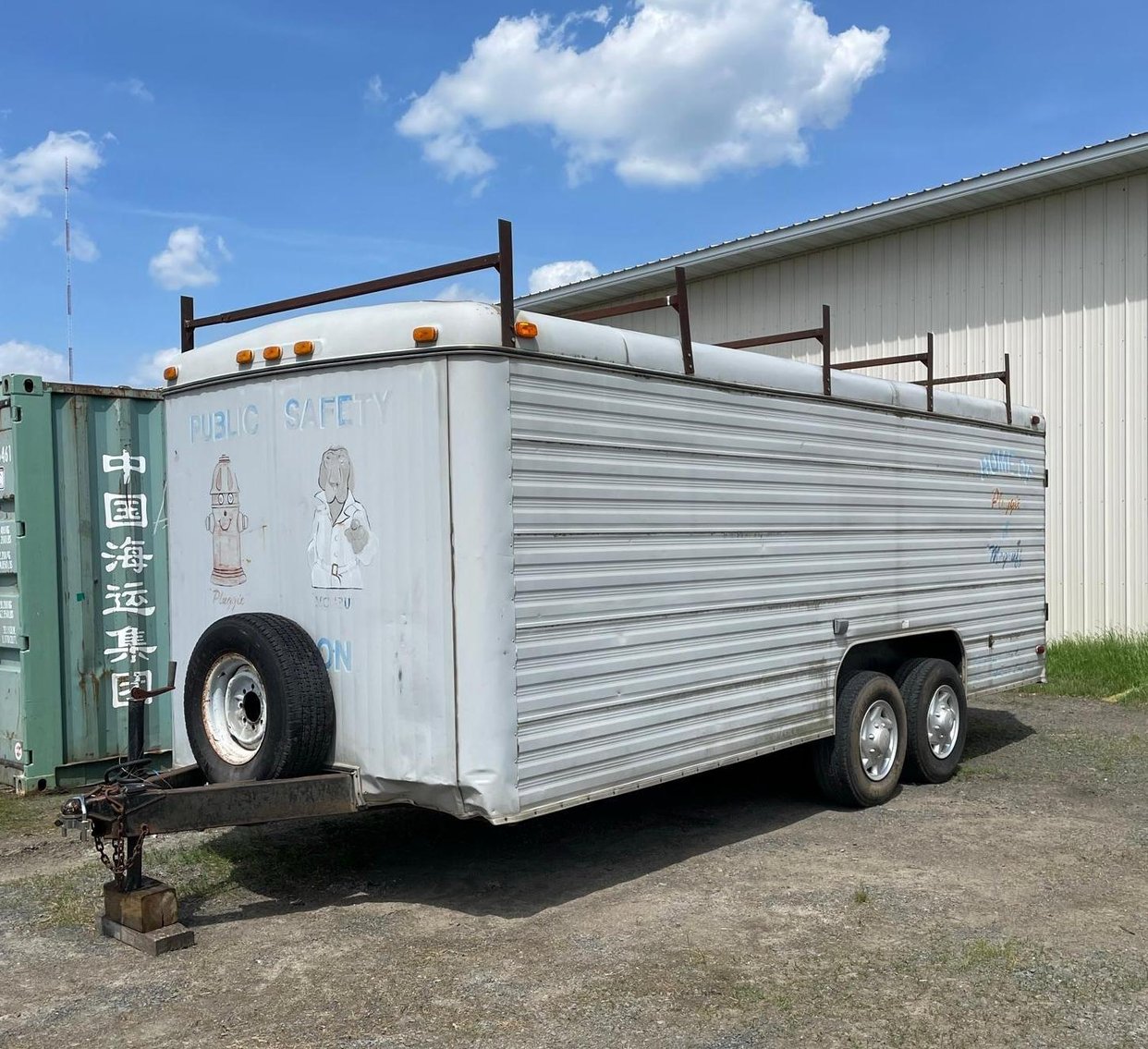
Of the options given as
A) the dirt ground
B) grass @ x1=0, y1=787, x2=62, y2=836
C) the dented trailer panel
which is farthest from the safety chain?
grass @ x1=0, y1=787, x2=62, y2=836

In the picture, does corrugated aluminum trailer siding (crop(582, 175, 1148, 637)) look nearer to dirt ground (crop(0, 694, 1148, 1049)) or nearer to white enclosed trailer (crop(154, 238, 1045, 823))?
dirt ground (crop(0, 694, 1148, 1049))

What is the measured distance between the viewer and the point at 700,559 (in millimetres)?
5949

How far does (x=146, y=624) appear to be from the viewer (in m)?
8.15

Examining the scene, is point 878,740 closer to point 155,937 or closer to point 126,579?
point 155,937

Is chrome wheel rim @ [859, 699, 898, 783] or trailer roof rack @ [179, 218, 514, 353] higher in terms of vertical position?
trailer roof rack @ [179, 218, 514, 353]

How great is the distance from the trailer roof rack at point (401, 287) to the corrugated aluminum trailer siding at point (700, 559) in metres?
0.32

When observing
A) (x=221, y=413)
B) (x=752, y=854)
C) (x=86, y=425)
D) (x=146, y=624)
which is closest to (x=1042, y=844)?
(x=752, y=854)

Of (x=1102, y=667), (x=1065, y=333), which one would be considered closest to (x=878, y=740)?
(x=1102, y=667)

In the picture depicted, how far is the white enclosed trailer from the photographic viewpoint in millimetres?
4973

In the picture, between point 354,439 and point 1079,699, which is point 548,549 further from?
point 1079,699

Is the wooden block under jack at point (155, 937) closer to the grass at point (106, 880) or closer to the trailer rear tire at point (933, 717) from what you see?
the grass at point (106, 880)

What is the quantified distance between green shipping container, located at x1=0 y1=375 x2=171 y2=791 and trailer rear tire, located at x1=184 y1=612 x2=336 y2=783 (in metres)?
2.51

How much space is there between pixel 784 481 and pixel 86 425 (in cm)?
459

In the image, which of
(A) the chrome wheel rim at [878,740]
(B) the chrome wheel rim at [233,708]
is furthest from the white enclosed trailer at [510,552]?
(A) the chrome wheel rim at [878,740]
